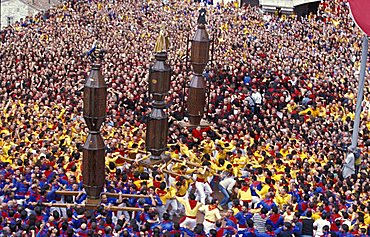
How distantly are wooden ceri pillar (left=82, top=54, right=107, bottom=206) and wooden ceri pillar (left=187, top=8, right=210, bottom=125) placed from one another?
5.68 metres

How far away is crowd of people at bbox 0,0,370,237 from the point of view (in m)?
14.9

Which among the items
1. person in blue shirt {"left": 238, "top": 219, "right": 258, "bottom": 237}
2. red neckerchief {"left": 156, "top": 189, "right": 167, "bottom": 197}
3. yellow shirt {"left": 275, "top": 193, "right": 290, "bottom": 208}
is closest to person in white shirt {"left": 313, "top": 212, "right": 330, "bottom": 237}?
yellow shirt {"left": 275, "top": 193, "right": 290, "bottom": 208}

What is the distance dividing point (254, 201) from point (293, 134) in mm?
4028

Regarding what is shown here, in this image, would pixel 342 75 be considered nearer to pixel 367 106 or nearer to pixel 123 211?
pixel 367 106

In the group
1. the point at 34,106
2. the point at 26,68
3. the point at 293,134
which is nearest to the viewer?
the point at 293,134

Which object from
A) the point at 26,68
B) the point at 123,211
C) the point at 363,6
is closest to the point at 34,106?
the point at 26,68

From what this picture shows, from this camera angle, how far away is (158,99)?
18250mm

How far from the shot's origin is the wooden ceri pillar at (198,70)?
67.2 ft

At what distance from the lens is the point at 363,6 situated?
16.6 m

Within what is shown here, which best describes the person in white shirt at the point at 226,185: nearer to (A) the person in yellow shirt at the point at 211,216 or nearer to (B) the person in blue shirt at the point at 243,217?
(A) the person in yellow shirt at the point at 211,216

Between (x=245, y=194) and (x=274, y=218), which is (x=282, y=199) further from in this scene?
(x=274, y=218)

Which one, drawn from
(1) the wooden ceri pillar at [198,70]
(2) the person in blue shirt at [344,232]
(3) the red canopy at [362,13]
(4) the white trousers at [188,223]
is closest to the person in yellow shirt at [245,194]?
(4) the white trousers at [188,223]

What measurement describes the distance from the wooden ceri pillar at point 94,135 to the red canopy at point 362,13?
6.32m

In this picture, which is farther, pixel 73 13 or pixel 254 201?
pixel 73 13
